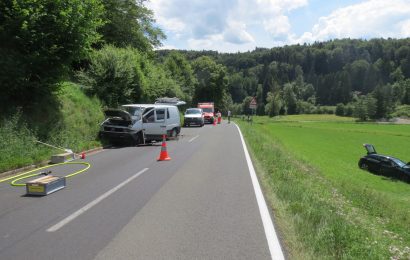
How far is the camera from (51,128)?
16.3m

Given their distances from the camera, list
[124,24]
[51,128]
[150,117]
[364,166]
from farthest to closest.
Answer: [124,24] < [364,166] < [150,117] < [51,128]

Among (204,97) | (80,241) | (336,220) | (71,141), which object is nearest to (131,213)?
(80,241)

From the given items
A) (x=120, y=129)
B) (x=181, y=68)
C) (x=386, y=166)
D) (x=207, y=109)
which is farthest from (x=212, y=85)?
(x=120, y=129)

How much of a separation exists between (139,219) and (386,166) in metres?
23.7

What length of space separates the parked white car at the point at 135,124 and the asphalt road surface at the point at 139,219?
25.9 ft

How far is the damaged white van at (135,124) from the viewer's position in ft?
64.1

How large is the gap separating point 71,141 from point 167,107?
7194mm

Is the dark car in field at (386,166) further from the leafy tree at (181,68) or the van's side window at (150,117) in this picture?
the leafy tree at (181,68)

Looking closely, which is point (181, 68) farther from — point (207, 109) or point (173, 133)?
point (173, 133)

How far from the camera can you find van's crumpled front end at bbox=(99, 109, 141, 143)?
1944 centimetres

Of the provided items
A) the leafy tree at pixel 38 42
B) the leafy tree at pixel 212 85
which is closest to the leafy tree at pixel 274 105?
the leafy tree at pixel 212 85

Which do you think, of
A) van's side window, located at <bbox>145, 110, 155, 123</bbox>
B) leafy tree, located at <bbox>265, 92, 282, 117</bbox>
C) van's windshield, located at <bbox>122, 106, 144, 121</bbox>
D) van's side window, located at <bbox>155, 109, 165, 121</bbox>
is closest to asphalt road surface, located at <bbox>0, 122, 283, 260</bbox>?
van's windshield, located at <bbox>122, 106, 144, 121</bbox>

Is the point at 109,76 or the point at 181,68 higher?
the point at 181,68

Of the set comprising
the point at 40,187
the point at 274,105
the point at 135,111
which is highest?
the point at 274,105
